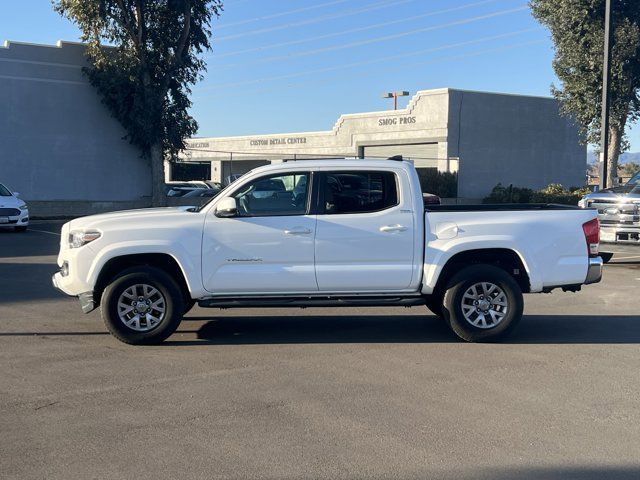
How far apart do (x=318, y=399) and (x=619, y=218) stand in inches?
470

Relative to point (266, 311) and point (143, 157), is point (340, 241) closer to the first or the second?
point (266, 311)

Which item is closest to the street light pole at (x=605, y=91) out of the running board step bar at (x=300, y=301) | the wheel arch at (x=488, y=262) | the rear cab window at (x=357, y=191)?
the wheel arch at (x=488, y=262)

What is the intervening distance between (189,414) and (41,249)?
46.4 feet

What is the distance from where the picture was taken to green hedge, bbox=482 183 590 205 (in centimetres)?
3706

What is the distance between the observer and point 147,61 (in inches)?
1232

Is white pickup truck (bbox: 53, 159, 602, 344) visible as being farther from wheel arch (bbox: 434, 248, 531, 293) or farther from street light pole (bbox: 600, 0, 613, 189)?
street light pole (bbox: 600, 0, 613, 189)

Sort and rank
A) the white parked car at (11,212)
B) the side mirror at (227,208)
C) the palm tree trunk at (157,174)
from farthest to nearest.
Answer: the palm tree trunk at (157,174) < the white parked car at (11,212) < the side mirror at (227,208)

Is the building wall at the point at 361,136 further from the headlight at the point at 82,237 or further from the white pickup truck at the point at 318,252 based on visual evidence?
the headlight at the point at 82,237

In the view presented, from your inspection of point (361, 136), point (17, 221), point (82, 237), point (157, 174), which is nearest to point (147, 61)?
point (157, 174)

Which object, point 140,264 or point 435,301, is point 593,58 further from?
point 140,264

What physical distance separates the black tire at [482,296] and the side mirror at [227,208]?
8.34 feet

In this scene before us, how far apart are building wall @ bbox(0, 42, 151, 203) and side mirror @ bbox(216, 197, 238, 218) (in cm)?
2512

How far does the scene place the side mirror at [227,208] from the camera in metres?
8.00

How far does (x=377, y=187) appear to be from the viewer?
833 centimetres
